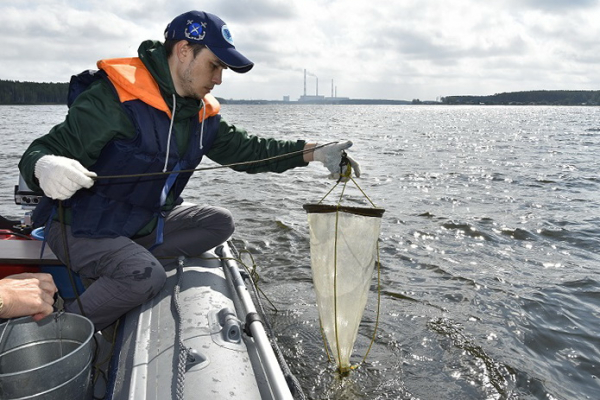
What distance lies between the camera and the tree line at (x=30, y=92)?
104312 mm

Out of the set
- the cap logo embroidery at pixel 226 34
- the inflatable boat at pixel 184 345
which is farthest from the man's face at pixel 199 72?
the inflatable boat at pixel 184 345

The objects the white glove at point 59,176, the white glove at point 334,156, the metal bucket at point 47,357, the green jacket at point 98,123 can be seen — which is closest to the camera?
the metal bucket at point 47,357

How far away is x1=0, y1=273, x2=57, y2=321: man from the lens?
2.17 m

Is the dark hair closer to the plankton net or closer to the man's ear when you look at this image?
the man's ear

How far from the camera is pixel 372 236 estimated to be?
3205 millimetres

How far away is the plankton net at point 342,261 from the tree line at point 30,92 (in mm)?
116347

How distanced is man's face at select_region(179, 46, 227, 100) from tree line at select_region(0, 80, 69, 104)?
116 m

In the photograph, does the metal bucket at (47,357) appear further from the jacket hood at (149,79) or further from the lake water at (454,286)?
the lake water at (454,286)

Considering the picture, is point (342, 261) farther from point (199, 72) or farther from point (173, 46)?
point (173, 46)

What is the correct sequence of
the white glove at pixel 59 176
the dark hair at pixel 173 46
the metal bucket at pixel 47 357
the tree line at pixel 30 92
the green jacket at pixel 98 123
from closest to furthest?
the metal bucket at pixel 47 357
the white glove at pixel 59 176
the green jacket at pixel 98 123
the dark hair at pixel 173 46
the tree line at pixel 30 92

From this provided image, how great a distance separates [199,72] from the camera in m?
3.08

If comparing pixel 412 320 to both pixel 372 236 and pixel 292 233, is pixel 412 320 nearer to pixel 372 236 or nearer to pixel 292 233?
pixel 372 236

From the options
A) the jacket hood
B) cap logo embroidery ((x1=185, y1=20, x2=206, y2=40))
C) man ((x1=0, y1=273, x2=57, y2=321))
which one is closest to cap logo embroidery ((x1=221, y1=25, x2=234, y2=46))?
cap logo embroidery ((x1=185, y1=20, x2=206, y2=40))

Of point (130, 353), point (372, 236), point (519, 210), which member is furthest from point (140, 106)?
point (519, 210)
